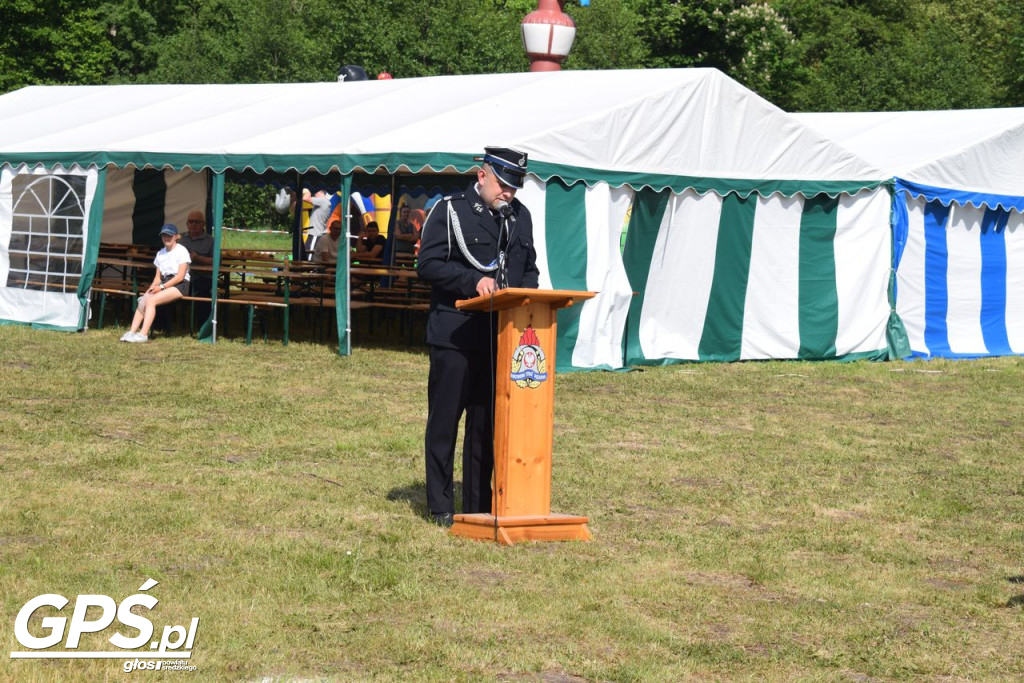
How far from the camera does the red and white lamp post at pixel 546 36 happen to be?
17.3m

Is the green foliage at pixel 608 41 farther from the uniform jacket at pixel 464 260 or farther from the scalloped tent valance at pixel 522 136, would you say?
the uniform jacket at pixel 464 260

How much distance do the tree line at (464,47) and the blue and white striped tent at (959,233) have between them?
24049 mm

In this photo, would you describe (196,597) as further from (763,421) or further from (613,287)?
(613,287)

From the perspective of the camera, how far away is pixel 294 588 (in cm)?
543

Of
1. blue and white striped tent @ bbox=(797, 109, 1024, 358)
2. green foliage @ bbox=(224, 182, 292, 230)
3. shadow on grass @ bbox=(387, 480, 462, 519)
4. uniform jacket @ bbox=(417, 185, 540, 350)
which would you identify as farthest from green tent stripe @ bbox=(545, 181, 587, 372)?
green foliage @ bbox=(224, 182, 292, 230)

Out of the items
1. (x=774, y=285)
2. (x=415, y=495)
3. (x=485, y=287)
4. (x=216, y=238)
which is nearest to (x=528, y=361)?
(x=485, y=287)

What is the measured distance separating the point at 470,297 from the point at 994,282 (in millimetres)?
11256

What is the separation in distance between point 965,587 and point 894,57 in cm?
3941

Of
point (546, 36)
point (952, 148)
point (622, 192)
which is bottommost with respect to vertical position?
point (622, 192)

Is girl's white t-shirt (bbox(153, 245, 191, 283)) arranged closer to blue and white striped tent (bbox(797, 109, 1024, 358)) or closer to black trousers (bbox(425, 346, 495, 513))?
blue and white striped tent (bbox(797, 109, 1024, 358))

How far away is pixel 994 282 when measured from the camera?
635 inches

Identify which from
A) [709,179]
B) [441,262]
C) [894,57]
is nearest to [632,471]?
[441,262]

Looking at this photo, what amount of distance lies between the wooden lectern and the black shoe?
0.23 m

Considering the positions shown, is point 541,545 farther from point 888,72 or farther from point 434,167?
point 888,72
